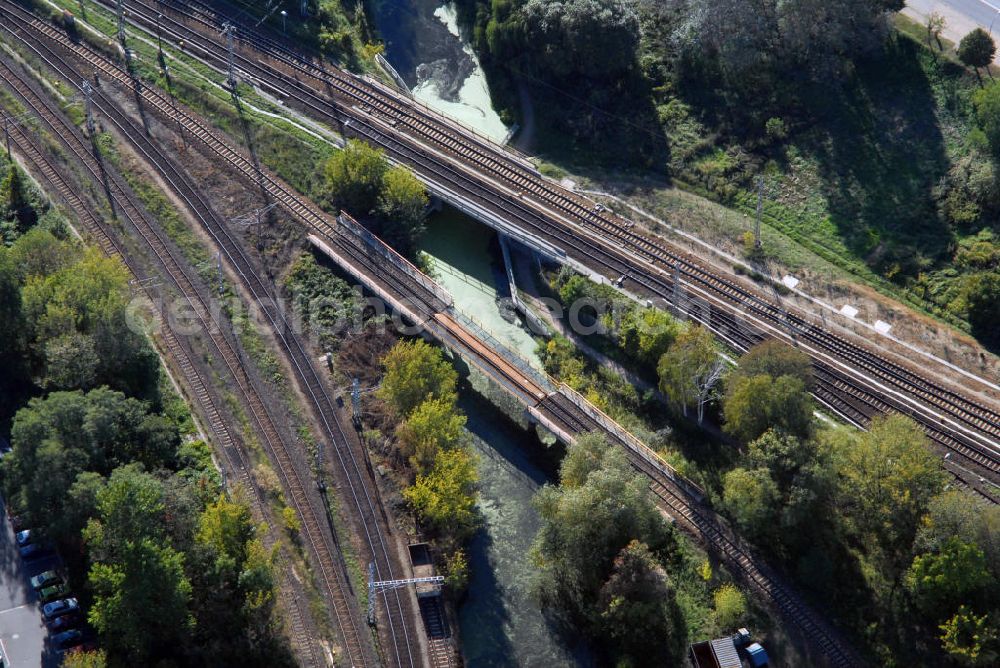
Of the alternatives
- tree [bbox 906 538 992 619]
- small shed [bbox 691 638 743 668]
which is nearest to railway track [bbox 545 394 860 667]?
small shed [bbox 691 638 743 668]

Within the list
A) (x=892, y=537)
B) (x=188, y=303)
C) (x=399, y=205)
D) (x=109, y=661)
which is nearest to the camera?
(x=109, y=661)

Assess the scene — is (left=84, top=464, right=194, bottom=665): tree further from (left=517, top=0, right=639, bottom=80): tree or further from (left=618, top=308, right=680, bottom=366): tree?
(left=517, top=0, right=639, bottom=80): tree

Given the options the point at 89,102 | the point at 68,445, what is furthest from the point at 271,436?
the point at 89,102

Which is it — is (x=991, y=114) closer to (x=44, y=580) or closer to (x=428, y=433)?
(x=428, y=433)

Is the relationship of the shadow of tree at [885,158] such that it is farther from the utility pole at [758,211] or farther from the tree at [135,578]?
the tree at [135,578]

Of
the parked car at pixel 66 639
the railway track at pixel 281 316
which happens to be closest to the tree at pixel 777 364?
the railway track at pixel 281 316

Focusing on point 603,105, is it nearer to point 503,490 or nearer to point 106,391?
point 503,490

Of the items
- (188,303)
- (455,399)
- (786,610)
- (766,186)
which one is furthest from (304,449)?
(766,186)
